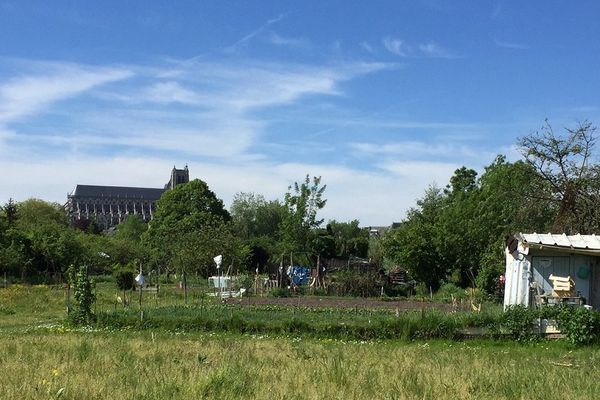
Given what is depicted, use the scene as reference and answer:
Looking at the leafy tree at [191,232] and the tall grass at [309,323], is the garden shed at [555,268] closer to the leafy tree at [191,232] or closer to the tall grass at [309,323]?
the tall grass at [309,323]

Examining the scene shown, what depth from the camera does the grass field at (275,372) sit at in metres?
9.25

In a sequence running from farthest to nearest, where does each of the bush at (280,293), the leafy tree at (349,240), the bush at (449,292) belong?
the leafy tree at (349,240), the bush at (280,293), the bush at (449,292)

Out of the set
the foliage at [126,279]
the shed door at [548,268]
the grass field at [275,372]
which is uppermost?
the shed door at [548,268]

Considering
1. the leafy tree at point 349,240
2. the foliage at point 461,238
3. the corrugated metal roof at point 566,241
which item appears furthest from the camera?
the leafy tree at point 349,240

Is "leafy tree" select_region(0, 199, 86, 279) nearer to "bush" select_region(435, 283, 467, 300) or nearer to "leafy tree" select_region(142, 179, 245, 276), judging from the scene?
"leafy tree" select_region(142, 179, 245, 276)

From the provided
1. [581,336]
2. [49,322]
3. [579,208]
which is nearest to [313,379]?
[581,336]

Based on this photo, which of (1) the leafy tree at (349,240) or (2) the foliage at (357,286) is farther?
(1) the leafy tree at (349,240)

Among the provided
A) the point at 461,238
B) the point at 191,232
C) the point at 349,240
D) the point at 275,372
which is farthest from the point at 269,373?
the point at 349,240

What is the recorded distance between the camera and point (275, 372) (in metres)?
11.4

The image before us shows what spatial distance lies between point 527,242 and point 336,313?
719 centimetres

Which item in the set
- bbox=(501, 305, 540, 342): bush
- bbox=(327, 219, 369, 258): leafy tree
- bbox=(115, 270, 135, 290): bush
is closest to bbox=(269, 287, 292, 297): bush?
bbox=(115, 270, 135, 290): bush

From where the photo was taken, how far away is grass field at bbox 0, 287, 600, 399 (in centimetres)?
925

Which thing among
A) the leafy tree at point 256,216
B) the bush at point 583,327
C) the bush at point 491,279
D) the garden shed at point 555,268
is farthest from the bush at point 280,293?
the leafy tree at point 256,216

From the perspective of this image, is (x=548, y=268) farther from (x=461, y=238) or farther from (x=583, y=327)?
(x=461, y=238)
